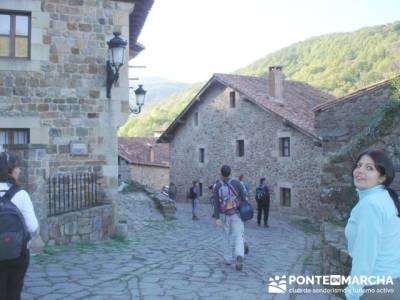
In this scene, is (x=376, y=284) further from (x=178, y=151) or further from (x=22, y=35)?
(x=178, y=151)

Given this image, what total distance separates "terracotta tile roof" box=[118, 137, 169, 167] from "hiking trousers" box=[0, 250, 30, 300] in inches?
1261

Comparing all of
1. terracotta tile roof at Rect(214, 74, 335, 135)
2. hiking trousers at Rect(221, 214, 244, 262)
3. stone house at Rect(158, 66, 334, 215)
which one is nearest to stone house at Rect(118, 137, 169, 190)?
stone house at Rect(158, 66, 334, 215)

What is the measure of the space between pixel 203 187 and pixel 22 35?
733 inches

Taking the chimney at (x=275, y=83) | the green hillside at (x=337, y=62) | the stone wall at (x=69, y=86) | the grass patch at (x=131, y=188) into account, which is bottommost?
the grass patch at (x=131, y=188)

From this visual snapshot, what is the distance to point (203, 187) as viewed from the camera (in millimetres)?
27203

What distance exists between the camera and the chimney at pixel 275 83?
2411 centimetres

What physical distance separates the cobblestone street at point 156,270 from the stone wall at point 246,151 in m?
10.6

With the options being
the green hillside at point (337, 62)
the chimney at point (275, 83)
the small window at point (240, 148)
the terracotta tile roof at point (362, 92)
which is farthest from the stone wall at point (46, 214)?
the green hillside at point (337, 62)

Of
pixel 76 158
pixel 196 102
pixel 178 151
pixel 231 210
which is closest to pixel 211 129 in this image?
pixel 196 102

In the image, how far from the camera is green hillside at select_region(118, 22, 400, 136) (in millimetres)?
47469

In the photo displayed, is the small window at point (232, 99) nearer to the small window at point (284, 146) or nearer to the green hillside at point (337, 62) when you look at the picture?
the small window at point (284, 146)

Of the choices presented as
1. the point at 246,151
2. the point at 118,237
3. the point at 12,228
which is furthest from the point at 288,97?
the point at 12,228

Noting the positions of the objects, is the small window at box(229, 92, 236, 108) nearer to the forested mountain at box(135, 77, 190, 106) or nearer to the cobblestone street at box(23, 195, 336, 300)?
the cobblestone street at box(23, 195, 336, 300)

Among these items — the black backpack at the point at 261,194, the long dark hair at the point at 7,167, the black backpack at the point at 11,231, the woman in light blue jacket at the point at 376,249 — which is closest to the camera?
the woman in light blue jacket at the point at 376,249
